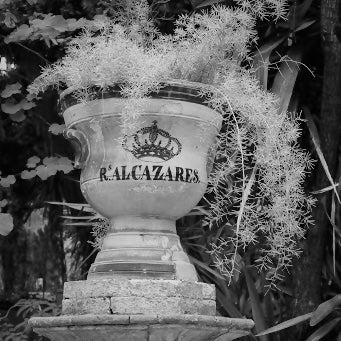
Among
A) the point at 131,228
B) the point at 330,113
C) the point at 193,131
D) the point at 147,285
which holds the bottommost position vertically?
the point at 147,285

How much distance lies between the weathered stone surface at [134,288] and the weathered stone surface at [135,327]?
13 cm

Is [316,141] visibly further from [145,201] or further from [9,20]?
[9,20]

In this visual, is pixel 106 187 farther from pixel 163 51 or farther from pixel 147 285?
pixel 163 51

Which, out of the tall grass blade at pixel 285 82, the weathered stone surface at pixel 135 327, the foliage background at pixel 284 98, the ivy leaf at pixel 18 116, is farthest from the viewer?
the ivy leaf at pixel 18 116

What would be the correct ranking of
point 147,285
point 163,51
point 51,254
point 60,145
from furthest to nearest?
1. point 51,254
2. point 60,145
3. point 163,51
4. point 147,285

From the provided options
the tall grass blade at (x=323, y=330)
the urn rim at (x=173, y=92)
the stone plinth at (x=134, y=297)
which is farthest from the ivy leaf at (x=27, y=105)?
the tall grass blade at (x=323, y=330)

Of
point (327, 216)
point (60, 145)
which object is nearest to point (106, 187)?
point (327, 216)

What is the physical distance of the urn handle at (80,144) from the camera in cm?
272

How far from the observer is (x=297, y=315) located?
3.79 meters

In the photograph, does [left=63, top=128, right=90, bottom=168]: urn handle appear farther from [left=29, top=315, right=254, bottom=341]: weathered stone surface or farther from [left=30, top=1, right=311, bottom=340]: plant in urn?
[left=29, top=315, right=254, bottom=341]: weathered stone surface

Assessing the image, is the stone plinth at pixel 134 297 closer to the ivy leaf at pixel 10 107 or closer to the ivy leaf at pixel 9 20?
the ivy leaf at pixel 10 107

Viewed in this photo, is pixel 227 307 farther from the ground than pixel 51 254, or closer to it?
closer to it

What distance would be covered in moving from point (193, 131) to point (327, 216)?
4.10 ft

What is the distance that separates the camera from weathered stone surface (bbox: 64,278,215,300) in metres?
2.47
